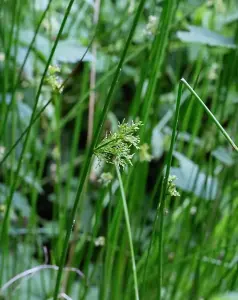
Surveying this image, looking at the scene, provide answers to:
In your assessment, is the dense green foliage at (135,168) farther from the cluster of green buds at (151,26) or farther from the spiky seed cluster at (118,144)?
the spiky seed cluster at (118,144)

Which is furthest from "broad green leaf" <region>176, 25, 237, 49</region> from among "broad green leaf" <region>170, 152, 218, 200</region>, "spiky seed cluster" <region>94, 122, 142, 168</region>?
"spiky seed cluster" <region>94, 122, 142, 168</region>

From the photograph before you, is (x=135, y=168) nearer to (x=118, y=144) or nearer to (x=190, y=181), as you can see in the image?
(x=190, y=181)

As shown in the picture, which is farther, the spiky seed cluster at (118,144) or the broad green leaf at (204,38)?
the broad green leaf at (204,38)

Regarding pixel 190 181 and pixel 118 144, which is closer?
pixel 118 144

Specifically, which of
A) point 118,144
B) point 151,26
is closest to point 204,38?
point 151,26

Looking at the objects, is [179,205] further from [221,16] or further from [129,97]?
[129,97]

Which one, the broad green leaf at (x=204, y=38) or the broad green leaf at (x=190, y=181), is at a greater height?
the broad green leaf at (x=204, y=38)

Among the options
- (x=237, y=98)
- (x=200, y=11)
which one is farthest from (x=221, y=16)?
(x=237, y=98)

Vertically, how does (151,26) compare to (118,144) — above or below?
above

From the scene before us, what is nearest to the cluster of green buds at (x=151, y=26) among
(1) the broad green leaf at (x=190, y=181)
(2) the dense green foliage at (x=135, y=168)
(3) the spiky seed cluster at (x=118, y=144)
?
(2) the dense green foliage at (x=135, y=168)

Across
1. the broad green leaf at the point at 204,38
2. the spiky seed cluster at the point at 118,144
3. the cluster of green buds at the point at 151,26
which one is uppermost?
the broad green leaf at the point at 204,38

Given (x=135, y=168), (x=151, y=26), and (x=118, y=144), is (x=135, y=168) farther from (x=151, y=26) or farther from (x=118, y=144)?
(x=118, y=144)

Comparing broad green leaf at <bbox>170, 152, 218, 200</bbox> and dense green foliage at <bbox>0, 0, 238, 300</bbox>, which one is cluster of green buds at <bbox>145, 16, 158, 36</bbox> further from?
broad green leaf at <bbox>170, 152, 218, 200</bbox>
